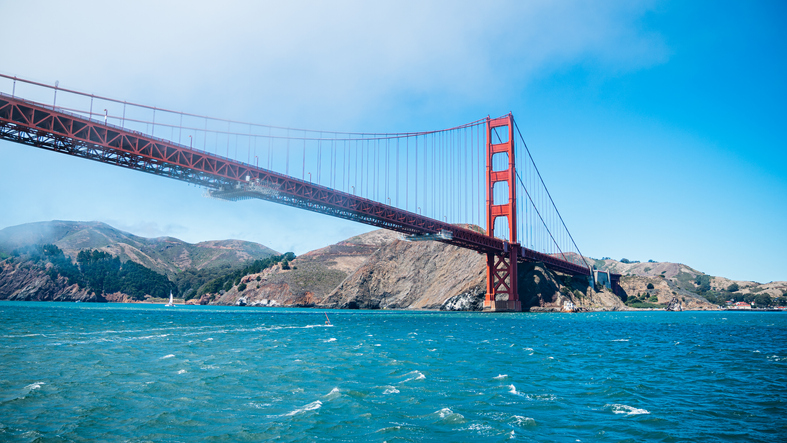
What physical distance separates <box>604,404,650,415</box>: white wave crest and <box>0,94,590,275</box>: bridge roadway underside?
43734 mm

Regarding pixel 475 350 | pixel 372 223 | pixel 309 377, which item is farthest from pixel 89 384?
pixel 372 223

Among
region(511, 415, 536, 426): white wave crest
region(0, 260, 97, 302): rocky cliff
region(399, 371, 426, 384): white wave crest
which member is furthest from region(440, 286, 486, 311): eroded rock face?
region(0, 260, 97, 302): rocky cliff

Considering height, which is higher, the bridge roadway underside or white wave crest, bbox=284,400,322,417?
the bridge roadway underside

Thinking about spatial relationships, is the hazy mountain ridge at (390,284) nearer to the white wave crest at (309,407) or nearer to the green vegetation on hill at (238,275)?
the green vegetation on hill at (238,275)

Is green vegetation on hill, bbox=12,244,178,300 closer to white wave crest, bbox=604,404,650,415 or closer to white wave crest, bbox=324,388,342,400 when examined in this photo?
white wave crest, bbox=324,388,342,400

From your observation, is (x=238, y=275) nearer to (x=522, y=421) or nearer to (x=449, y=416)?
(x=449, y=416)

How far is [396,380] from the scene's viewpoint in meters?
16.3

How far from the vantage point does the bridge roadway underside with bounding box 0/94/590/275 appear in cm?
3769

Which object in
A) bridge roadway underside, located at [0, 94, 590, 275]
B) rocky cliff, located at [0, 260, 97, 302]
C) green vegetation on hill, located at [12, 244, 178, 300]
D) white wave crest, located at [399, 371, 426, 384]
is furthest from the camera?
green vegetation on hill, located at [12, 244, 178, 300]

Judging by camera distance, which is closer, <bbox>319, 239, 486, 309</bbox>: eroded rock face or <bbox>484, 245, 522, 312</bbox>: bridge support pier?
<bbox>484, 245, 522, 312</bbox>: bridge support pier

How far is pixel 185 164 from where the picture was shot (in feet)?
153

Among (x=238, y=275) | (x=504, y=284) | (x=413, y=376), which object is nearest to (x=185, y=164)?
(x=413, y=376)

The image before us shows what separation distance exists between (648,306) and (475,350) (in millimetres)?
123881

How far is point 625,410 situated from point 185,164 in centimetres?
4507
